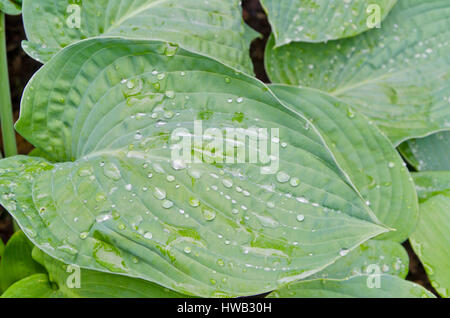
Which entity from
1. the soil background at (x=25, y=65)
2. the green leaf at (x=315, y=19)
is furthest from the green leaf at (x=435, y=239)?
the green leaf at (x=315, y=19)

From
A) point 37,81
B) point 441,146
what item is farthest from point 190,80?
point 441,146

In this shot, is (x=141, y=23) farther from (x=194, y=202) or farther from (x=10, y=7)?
(x=194, y=202)

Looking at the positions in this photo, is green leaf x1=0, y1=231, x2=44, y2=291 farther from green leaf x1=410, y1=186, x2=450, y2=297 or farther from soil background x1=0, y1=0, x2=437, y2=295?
green leaf x1=410, y1=186, x2=450, y2=297

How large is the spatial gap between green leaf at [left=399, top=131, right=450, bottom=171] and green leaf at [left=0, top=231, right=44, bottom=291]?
3.59 ft

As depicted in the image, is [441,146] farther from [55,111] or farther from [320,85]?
[55,111]

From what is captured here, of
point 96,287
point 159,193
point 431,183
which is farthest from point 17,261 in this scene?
point 431,183

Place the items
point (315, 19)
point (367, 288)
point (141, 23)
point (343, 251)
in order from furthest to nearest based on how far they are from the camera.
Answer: point (315, 19) → point (141, 23) → point (367, 288) → point (343, 251)

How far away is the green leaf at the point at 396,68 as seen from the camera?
3.62 ft

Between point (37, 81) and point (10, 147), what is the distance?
45 centimetres

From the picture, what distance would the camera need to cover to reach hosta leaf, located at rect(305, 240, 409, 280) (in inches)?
37.8

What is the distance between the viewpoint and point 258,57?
1584 mm

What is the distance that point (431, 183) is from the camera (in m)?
1.11

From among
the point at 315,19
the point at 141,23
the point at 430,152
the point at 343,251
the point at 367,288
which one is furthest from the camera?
the point at 430,152

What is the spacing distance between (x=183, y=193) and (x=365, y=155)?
0.49 metres
